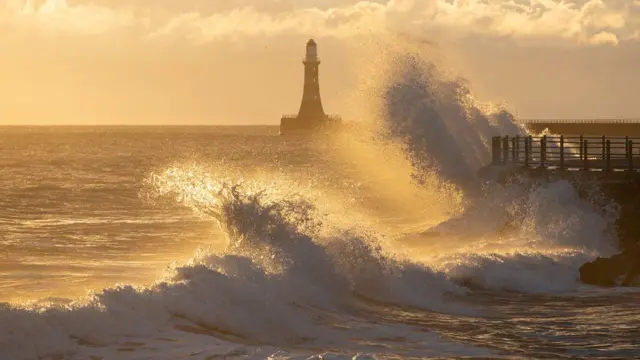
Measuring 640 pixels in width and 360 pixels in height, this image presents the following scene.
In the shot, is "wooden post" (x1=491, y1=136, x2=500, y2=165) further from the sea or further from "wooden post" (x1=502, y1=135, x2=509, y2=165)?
the sea

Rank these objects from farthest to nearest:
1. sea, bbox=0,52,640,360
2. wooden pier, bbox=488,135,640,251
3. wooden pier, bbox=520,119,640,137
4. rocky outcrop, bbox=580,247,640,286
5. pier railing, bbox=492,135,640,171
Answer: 1. wooden pier, bbox=520,119,640,137
2. pier railing, bbox=492,135,640,171
3. wooden pier, bbox=488,135,640,251
4. rocky outcrop, bbox=580,247,640,286
5. sea, bbox=0,52,640,360

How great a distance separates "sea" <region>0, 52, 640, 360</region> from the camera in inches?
536

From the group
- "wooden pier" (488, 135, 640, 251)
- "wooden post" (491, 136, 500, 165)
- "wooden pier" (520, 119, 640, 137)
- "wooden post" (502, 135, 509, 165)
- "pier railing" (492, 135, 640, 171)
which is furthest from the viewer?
"wooden pier" (520, 119, 640, 137)

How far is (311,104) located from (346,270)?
378 feet

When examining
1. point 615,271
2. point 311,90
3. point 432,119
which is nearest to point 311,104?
point 311,90

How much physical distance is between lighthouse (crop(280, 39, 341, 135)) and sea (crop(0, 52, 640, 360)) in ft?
289

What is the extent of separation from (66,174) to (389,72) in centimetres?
2824

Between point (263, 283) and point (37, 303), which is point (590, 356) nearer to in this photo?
point (263, 283)

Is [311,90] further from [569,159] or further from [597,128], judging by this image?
[569,159]

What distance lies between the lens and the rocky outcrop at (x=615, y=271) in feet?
61.8

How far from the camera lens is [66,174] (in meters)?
58.0

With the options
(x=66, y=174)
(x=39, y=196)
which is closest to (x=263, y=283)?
(x=39, y=196)

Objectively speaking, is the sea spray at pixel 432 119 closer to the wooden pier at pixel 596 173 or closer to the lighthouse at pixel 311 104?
the wooden pier at pixel 596 173

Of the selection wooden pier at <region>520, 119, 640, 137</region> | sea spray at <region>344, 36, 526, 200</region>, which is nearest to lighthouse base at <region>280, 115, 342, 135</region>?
wooden pier at <region>520, 119, 640, 137</region>
